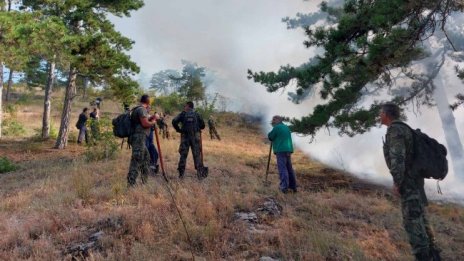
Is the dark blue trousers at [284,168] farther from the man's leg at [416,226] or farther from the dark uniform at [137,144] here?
the man's leg at [416,226]

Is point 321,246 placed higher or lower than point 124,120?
lower

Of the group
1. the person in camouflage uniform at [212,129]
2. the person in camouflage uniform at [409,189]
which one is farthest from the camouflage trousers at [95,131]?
the person in camouflage uniform at [212,129]

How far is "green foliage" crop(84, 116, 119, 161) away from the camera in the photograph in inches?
488

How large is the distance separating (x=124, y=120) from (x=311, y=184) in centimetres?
584

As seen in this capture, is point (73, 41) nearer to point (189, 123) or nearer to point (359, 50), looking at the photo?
point (189, 123)

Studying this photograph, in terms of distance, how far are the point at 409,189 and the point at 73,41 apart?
1235cm

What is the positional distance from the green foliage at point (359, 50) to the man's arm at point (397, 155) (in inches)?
102

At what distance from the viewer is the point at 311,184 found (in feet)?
37.1

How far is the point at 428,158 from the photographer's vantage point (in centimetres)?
466

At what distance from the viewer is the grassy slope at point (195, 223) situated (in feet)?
15.8

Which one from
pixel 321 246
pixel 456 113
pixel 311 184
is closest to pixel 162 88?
pixel 456 113

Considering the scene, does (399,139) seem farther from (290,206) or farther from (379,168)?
(379,168)

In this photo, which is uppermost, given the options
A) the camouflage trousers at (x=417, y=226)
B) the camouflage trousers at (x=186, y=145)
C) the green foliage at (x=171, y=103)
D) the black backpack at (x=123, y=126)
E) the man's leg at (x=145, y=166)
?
the green foliage at (x=171, y=103)

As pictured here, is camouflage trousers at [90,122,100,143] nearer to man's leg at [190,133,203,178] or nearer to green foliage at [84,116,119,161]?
green foliage at [84,116,119,161]
